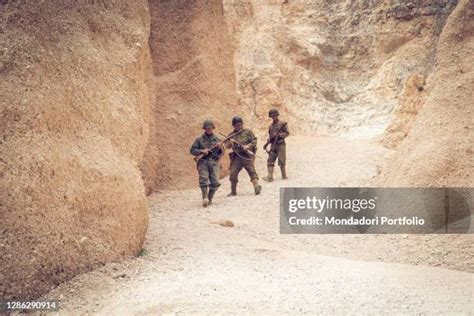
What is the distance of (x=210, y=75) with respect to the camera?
11.3 meters

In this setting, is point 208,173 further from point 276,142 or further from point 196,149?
point 276,142

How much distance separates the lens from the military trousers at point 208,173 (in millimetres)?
8742

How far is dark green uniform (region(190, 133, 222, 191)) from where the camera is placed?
8.73 m

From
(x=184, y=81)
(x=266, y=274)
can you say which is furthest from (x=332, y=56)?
(x=266, y=274)

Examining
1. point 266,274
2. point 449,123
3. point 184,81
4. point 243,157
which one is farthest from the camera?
point 184,81

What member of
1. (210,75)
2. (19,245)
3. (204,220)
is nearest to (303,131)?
(210,75)

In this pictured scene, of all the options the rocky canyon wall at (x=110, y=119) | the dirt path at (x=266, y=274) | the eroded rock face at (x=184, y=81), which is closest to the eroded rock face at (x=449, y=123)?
the rocky canyon wall at (x=110, y=119)

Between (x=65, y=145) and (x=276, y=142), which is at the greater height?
(x=276, y=142)

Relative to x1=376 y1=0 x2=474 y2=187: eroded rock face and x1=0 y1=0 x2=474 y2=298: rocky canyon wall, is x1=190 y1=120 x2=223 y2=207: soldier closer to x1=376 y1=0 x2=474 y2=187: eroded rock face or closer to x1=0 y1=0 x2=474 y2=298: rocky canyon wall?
x1=0 y1=0 x2=474 y2=298: rocky canyon wall

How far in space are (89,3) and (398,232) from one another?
13.4 ft

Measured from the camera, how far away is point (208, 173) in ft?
28.9

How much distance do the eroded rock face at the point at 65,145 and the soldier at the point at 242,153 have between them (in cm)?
318

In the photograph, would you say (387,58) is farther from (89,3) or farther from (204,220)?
(89,3)

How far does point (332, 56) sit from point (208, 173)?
38.8ft
